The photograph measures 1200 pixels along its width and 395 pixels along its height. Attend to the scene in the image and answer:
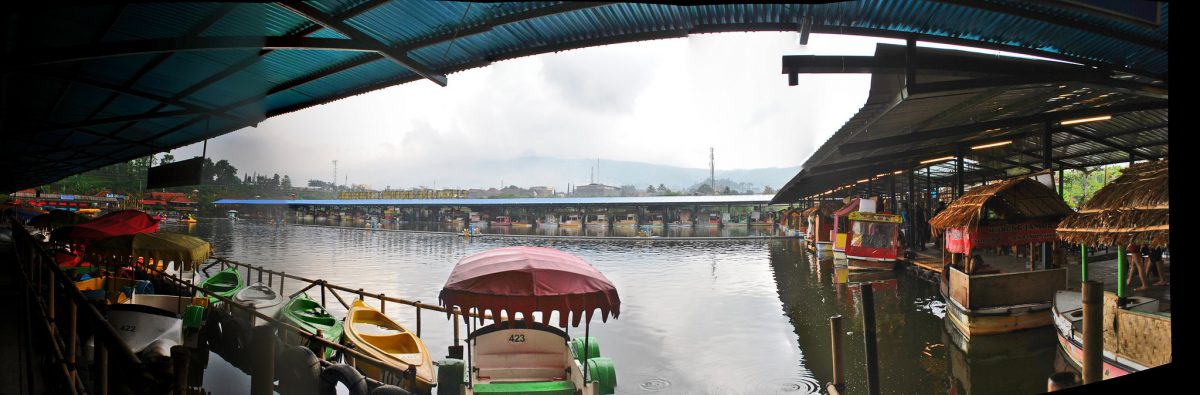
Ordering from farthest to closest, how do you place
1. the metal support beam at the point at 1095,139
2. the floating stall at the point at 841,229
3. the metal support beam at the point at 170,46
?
the floating stall at the point at 841,229 < the metal support beam at the point at 1095,139 < the metal support beam at the point at 170,46

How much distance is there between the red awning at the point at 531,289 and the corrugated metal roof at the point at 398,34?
1.99 m

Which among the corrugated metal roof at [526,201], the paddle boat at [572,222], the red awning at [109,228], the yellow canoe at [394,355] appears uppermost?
the corrugated metal roof at [526,201]

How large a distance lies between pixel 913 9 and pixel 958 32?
75cm

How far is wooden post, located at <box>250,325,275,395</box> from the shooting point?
12.2ft

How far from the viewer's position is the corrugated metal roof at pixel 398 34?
13.6 feet

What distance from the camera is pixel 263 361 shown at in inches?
148

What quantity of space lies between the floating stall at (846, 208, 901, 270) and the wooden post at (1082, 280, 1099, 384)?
13.1 metres

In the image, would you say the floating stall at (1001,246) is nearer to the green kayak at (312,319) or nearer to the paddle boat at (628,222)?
the green kayak at (312,319)

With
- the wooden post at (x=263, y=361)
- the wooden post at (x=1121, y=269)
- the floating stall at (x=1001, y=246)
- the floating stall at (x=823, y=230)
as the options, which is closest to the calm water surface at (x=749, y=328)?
the floating stall at (x=1001, y=246)

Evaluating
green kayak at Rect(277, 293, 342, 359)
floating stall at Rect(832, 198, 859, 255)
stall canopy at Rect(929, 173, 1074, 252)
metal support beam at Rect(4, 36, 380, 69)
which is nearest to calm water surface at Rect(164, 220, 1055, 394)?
floating stall at Rect(832, 198, 859, 255)

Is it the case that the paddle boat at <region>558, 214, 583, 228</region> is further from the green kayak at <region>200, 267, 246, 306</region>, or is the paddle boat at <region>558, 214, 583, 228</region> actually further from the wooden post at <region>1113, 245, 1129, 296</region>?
the wooden post at <region>1113, 245, 1129, 296</region>

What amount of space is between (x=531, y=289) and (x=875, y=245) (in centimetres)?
1636

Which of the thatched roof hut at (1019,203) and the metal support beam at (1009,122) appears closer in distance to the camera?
the metal support beam at (1009,122)

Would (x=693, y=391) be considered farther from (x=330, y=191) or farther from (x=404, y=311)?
(x=330, y=191)
